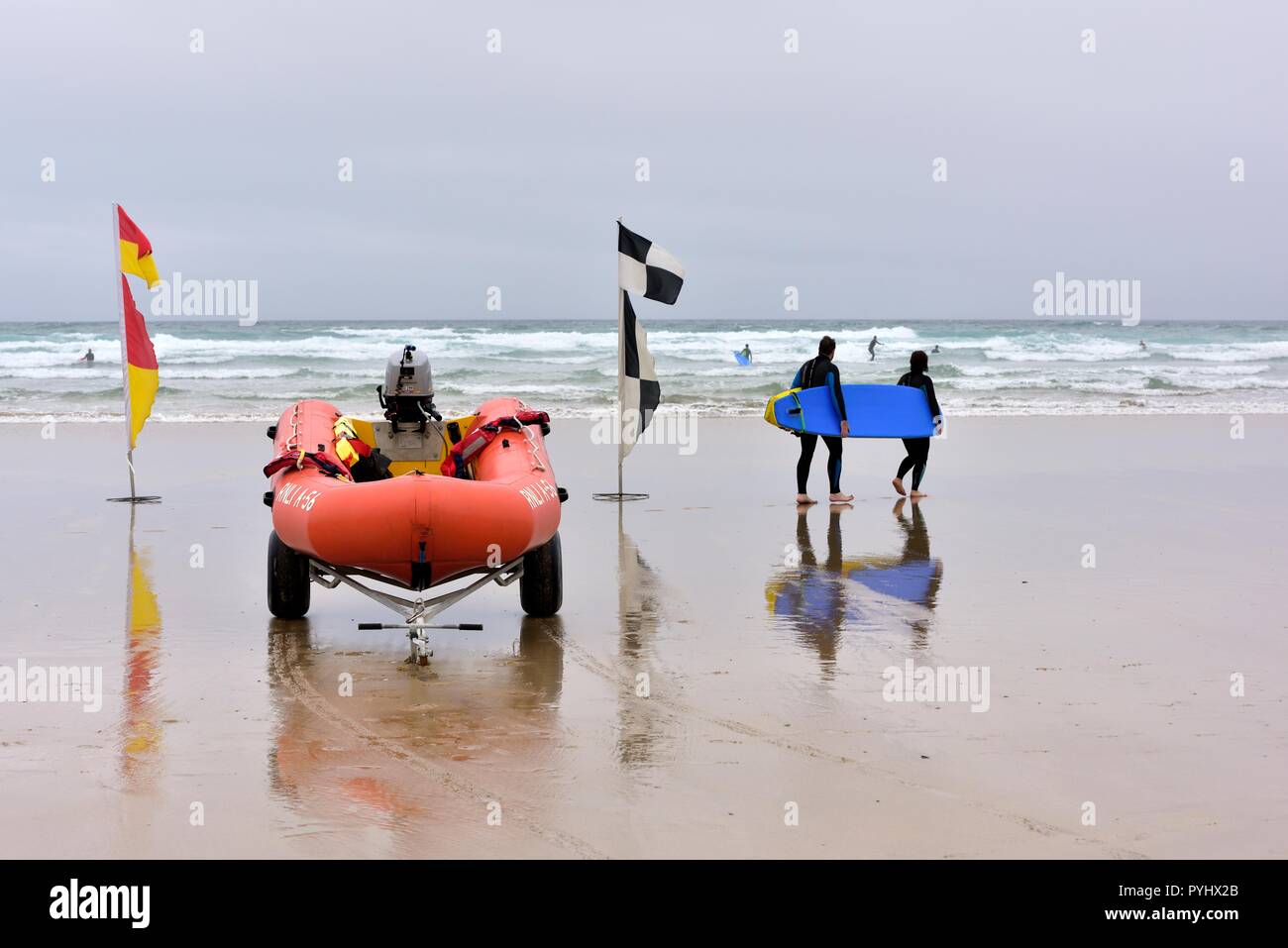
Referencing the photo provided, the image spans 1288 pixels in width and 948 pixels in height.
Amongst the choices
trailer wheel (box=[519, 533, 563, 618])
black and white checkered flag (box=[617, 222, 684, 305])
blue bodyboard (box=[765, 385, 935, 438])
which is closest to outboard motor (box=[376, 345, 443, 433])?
trailer wheel (box=[519, 533, 563, 618])

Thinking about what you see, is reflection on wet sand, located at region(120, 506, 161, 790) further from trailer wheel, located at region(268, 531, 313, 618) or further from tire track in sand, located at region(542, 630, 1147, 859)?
tire track in sand, located at region(542, 630, 1147, 859)

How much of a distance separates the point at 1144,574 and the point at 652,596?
338 cm

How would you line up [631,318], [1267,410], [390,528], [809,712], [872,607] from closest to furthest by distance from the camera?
[809,712] < [390,528] < [872,607] < [631,318] < [1267,410]

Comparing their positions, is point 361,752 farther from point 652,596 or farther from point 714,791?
point 652,596

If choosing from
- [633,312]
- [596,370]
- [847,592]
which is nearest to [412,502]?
[847,592]

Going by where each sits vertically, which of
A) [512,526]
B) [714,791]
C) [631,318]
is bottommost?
[714,791]

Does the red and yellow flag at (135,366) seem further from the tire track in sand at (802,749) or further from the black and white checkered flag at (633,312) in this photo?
the tire track in sand at (802,749)

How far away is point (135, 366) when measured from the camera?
12.0 meters

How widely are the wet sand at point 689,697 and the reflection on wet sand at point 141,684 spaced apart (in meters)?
0.02

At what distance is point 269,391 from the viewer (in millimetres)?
29734

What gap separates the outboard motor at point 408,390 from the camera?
814 cm

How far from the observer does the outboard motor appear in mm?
8141

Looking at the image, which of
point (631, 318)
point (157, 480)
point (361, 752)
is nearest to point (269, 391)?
point (157, 480)

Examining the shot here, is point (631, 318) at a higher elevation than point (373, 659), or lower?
higher
